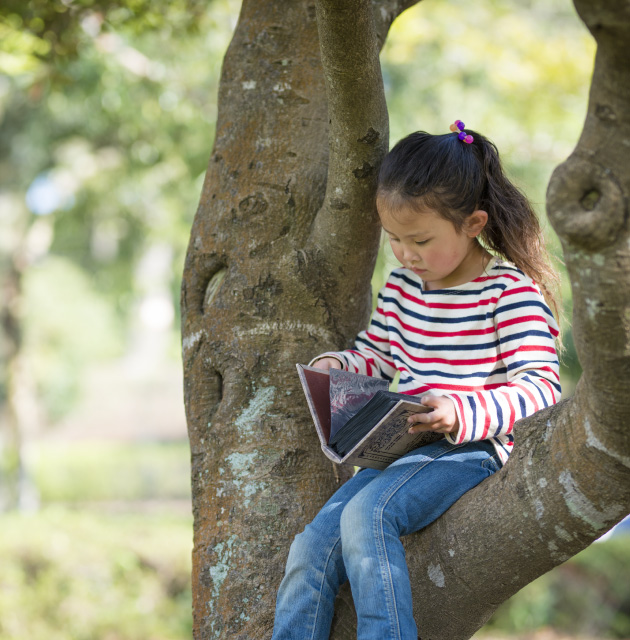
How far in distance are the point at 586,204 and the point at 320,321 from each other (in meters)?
1.15

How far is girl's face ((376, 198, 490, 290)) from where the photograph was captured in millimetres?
2039

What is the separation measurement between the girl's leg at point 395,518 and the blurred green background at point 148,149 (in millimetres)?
760

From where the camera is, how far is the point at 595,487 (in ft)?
4.89

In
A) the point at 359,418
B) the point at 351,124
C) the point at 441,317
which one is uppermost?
the point at 351,124

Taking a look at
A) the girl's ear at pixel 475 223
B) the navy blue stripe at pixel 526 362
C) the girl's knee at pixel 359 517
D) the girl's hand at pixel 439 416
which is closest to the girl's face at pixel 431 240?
the girl's ear at pixel 475 223

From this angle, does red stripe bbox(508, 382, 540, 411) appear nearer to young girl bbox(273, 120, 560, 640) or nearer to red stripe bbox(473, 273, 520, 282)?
young girl bbox(273, 120, 560, 640)

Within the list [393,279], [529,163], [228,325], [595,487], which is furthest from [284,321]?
[529,163]

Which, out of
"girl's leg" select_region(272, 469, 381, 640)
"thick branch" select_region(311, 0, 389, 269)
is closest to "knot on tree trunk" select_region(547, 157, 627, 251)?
"thick branch" select_region(311, 0, 389, 269)

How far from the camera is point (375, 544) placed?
5.72 feet

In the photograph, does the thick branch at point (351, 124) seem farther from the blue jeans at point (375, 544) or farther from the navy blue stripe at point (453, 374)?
the blue jeans at point (375, 544)

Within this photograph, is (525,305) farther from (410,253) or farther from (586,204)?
(586,204)

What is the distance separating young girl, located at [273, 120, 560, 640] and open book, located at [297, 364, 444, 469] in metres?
0.04

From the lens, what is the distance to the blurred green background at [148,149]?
6.39m

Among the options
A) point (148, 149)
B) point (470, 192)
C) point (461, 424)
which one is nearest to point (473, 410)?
point (461, 424)
